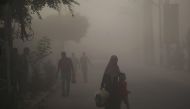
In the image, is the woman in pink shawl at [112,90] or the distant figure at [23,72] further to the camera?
the distant figure at [23,72]

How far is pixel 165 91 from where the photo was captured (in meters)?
17.9

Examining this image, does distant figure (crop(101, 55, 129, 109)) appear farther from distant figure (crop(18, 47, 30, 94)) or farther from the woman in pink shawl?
distant figure (crop(18, 47, 30, 94))

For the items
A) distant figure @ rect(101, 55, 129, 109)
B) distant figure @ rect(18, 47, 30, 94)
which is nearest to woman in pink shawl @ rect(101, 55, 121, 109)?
distant figure @ rect(101, 55, 129, 109)

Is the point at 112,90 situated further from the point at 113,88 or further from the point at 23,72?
the point at 23,72

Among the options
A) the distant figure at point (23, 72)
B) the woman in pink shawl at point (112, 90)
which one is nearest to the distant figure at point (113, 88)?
the woman in pink shawl at point (112, 90)

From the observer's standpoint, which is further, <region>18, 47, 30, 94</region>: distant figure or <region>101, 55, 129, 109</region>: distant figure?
<region>18, 47, 30, 94</region>: distant figure

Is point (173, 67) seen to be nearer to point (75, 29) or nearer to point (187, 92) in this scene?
point (187, 92)

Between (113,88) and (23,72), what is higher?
(23,72)

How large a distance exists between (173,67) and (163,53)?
344 cm

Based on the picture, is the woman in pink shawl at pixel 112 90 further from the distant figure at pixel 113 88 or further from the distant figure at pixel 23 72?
the distant figure at pixel 23 72

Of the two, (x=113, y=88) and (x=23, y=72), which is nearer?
(x=113, y=88)

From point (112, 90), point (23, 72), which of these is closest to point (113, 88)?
point (112, 90)

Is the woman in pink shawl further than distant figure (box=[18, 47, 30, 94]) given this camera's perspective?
No

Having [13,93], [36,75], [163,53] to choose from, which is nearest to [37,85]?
[36,75]
